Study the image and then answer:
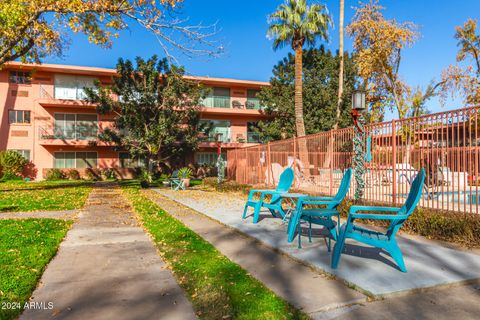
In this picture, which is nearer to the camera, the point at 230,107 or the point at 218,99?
the point at 218,99

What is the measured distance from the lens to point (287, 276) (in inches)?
170

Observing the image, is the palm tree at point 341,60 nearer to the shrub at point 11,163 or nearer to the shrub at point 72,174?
the shrub at point 72,174

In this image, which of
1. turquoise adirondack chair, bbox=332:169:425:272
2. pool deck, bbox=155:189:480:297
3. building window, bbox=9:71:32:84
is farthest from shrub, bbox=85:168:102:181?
turquoise adirondack chair, bbox=332:169:425:272

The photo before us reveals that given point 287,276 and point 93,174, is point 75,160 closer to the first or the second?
point 93,174

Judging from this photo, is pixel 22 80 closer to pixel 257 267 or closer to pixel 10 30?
pixel 10 30

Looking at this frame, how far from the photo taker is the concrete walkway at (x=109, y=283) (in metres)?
3.33

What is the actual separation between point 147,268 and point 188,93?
74.1ft

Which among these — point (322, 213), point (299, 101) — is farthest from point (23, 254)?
point (299, 101)

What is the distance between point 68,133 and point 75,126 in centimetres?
86

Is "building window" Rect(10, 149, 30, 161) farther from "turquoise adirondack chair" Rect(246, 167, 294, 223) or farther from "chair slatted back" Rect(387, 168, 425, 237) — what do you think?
"chair slatted back" Rect(387, 168, 425, 237)

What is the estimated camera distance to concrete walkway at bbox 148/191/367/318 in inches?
138

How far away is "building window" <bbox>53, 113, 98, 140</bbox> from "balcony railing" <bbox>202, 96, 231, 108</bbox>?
32.0 ft

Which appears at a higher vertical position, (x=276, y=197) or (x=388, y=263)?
(x=276, y=197)

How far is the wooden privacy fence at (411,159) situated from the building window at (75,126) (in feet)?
77.1
